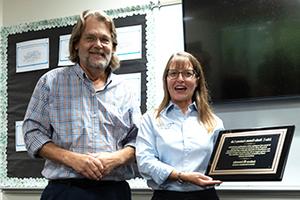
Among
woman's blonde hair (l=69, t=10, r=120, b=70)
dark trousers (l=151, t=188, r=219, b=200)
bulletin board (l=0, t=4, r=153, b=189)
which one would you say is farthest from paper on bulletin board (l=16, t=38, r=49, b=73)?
dark trousers (l=151, t=188, r=219, b=200)

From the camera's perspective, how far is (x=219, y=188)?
87.4 inches

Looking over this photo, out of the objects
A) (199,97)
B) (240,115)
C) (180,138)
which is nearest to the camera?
(180,138)

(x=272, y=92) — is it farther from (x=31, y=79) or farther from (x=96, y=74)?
(x=31, y=79)

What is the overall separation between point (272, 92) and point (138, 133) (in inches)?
29.4

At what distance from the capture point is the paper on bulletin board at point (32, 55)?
110 inches

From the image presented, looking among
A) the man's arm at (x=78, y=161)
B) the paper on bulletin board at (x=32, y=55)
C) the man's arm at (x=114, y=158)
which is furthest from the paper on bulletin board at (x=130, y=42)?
the man's arm at (x=78, y=161)

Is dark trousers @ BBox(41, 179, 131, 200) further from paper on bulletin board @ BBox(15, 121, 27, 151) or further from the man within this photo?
paper on bulletin board @ BBox(15, 121, 27, 151)

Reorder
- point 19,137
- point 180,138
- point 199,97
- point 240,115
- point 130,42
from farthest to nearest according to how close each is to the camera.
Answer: point 19,137, point 130,42, point 240,115, point 199,97, point 180,138

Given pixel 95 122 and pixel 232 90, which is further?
pixel 232 90

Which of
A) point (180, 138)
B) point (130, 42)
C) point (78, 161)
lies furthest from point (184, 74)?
point (130, 42)

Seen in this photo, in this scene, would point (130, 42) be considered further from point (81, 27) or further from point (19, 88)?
point (19, 88)

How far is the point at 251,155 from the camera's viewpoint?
1693mm

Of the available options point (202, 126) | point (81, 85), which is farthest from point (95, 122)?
point (202, 126)

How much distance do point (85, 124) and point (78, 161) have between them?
0.60ft
